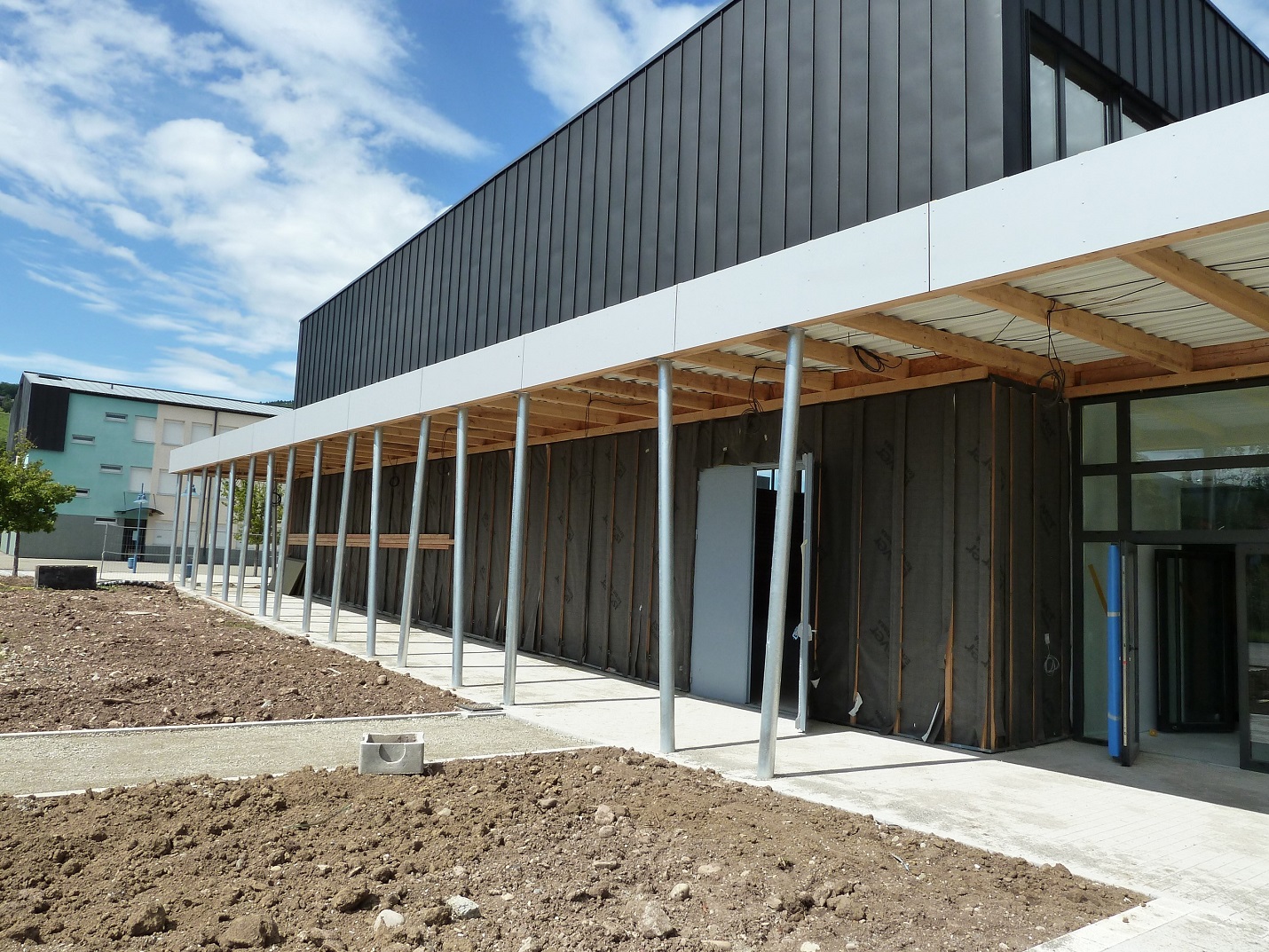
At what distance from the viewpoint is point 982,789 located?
6.20 meters

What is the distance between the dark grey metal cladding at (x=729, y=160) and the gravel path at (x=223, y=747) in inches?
237

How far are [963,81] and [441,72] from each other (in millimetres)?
7635

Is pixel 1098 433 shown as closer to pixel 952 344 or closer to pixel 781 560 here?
pixel 952 344

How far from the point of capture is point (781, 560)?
20.9 feet

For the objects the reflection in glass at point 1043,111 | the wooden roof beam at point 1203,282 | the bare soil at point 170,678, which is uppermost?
the reflection in glass at point 1043,111

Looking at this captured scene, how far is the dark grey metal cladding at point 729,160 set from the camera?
8.09 metres

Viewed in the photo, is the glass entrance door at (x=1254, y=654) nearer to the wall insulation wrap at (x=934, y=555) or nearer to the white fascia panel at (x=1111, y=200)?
the wall insulation wrap at (x=934, y=555)

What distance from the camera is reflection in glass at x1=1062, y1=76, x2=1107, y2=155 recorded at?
8.59m

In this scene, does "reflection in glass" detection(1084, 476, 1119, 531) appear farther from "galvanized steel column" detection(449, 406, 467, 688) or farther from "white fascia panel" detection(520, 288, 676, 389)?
"galvanized steel column" detection(449, 406, 467, 688)

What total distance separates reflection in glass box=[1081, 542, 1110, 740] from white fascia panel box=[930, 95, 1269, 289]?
15.0ft

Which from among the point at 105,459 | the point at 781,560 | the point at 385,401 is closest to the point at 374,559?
the point at 385,401

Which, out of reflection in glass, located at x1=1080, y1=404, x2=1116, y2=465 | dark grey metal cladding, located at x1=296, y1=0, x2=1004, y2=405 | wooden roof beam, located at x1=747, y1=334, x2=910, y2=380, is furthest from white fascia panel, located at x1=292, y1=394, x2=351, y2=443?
reflection in glass, located at x1=1080, y1=404, x2=1116, y2=465

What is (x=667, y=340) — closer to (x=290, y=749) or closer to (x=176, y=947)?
(x=290, y=749)

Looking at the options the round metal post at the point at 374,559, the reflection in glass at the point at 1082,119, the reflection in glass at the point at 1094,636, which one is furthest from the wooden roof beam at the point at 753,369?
the round metal post at the point at 374,559
